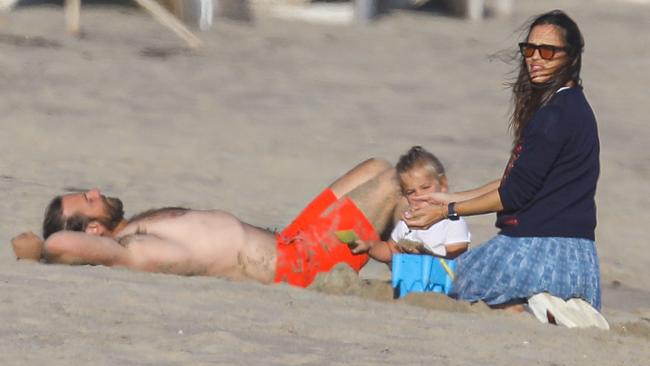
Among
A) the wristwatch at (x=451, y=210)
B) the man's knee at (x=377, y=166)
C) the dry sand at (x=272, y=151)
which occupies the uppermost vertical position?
the wristwatch at (x=451, y=210)

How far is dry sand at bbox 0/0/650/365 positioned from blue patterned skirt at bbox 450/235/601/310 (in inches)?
5.8

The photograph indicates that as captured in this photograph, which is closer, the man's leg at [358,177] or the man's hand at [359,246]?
the man's hand at [359,246]

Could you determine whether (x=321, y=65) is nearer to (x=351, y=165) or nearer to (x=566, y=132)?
(x=351, y=165)

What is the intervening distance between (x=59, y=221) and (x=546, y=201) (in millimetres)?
1914

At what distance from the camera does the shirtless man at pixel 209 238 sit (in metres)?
5.97

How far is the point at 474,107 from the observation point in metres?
12.6

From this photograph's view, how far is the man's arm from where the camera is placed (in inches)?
231

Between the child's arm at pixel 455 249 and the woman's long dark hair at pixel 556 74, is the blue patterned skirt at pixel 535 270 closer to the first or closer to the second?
the child's arm at pixel 455 249

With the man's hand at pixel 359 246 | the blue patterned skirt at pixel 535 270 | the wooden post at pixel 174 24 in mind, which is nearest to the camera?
the blue patterned skirt at pixel 535 270

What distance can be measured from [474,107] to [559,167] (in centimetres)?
693

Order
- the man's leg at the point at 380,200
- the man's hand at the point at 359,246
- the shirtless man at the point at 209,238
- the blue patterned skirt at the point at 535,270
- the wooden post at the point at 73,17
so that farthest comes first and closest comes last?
1. the wooden post at the point at 73,17
2. the man's leg at the point at 380,200
3. the man's hand at the point at 359,246
4. the shirtless man at the point at 209,238
5. the blue patterned skirt at the point at 535,270

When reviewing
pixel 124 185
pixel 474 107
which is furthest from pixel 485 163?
pixel 124 185

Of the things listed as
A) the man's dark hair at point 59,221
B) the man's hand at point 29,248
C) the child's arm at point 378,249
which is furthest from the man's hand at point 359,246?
the man's hand at point 29,248

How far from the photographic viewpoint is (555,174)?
18.9 ft
